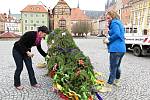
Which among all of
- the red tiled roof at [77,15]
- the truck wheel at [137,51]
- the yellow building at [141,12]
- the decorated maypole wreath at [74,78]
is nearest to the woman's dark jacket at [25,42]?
the decorated maypole wreath at [74,78]

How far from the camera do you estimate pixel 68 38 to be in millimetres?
8422

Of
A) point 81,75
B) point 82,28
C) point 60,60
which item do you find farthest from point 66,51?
point 82,28

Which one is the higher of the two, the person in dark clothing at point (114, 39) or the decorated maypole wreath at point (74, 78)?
the person in dark clothing at point (114, 39)

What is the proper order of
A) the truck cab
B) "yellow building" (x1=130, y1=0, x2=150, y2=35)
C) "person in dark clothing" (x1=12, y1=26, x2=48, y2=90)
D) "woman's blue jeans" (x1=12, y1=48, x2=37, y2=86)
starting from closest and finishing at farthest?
"person in dark clothing" (x1=12, y1=26, x2=48, y2=90) < "woman's blue jeans" (x1=12, y1=48, x2=37, y2=86) < the truck cab < "yellow building" (x1=130, y1=0, x2=150, y2=35)

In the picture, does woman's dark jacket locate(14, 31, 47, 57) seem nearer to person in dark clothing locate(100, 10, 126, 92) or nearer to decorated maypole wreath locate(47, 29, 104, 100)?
decorated maypole wreath locate(47, 29, 104, 100)

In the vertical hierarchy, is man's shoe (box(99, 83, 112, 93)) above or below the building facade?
below

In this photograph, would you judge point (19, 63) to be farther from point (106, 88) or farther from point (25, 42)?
point (106, 88)

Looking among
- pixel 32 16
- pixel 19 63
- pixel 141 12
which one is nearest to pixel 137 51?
pixel 19 63

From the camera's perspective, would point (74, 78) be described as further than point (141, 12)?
No

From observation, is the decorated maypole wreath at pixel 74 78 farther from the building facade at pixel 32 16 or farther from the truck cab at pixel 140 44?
the building facade at pixel 32 16

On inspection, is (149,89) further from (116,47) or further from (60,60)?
(60,60)

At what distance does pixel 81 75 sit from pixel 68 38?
3692 millimetres

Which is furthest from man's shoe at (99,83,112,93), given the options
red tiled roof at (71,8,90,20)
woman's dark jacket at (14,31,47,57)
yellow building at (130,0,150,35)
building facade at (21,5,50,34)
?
red tiled roof at (71,8,90,20)

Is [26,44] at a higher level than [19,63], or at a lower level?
higher
